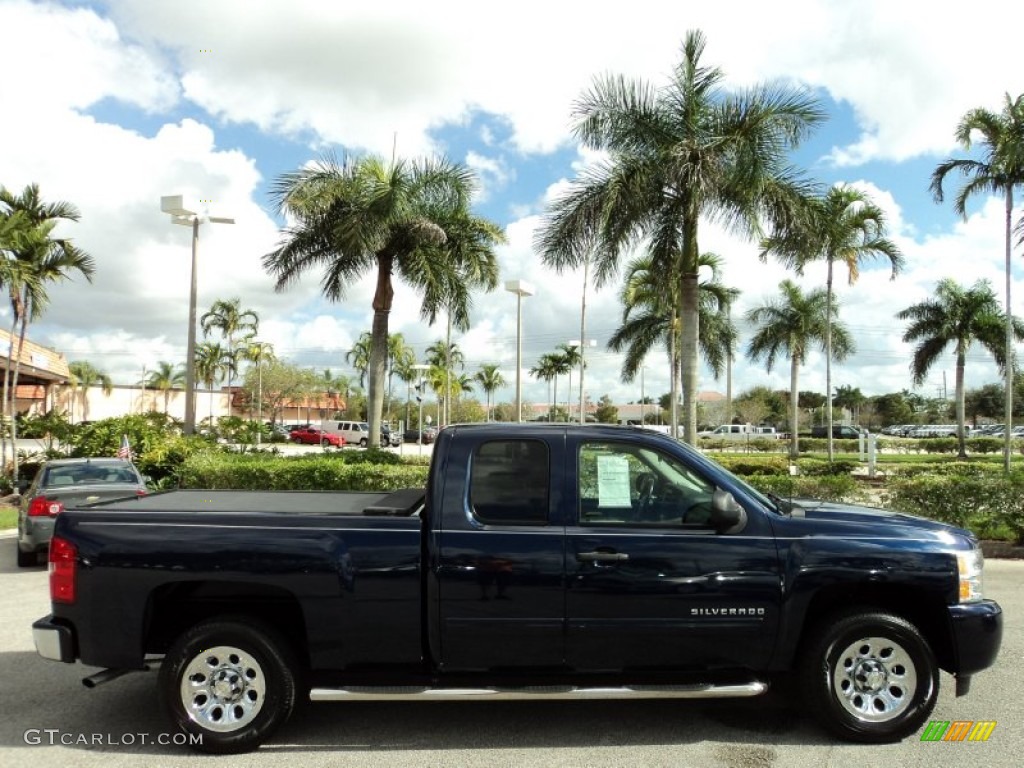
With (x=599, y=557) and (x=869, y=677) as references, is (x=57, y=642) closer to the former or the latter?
(x=599, y=557)

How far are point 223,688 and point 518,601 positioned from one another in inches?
68.7

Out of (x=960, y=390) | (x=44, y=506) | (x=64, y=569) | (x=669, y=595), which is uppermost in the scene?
(x=960, y=390)

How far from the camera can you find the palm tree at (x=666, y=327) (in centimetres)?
3039

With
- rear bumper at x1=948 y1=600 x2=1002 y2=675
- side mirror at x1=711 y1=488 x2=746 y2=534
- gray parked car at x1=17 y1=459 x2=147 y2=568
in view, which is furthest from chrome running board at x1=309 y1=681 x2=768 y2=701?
gray parked car at x1=17 y1=459 x2=147 y2=568

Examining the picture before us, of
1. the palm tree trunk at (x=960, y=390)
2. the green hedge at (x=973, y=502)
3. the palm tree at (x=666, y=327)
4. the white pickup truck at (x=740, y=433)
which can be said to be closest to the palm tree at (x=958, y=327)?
the palm tree trunk at (x=960, y=390)

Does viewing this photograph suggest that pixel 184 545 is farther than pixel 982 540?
No

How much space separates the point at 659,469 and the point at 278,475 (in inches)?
433

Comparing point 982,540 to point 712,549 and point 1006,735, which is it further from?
point 712,549

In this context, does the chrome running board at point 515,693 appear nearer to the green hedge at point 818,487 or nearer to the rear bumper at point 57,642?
the rear bumper at point 57,642

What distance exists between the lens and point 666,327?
113ft

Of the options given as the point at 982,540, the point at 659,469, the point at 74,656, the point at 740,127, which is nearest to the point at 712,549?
the point at 659,469

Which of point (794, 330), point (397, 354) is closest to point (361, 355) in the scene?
point (397, 354)

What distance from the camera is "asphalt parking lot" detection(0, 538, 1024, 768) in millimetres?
4383

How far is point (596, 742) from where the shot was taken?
465cm
